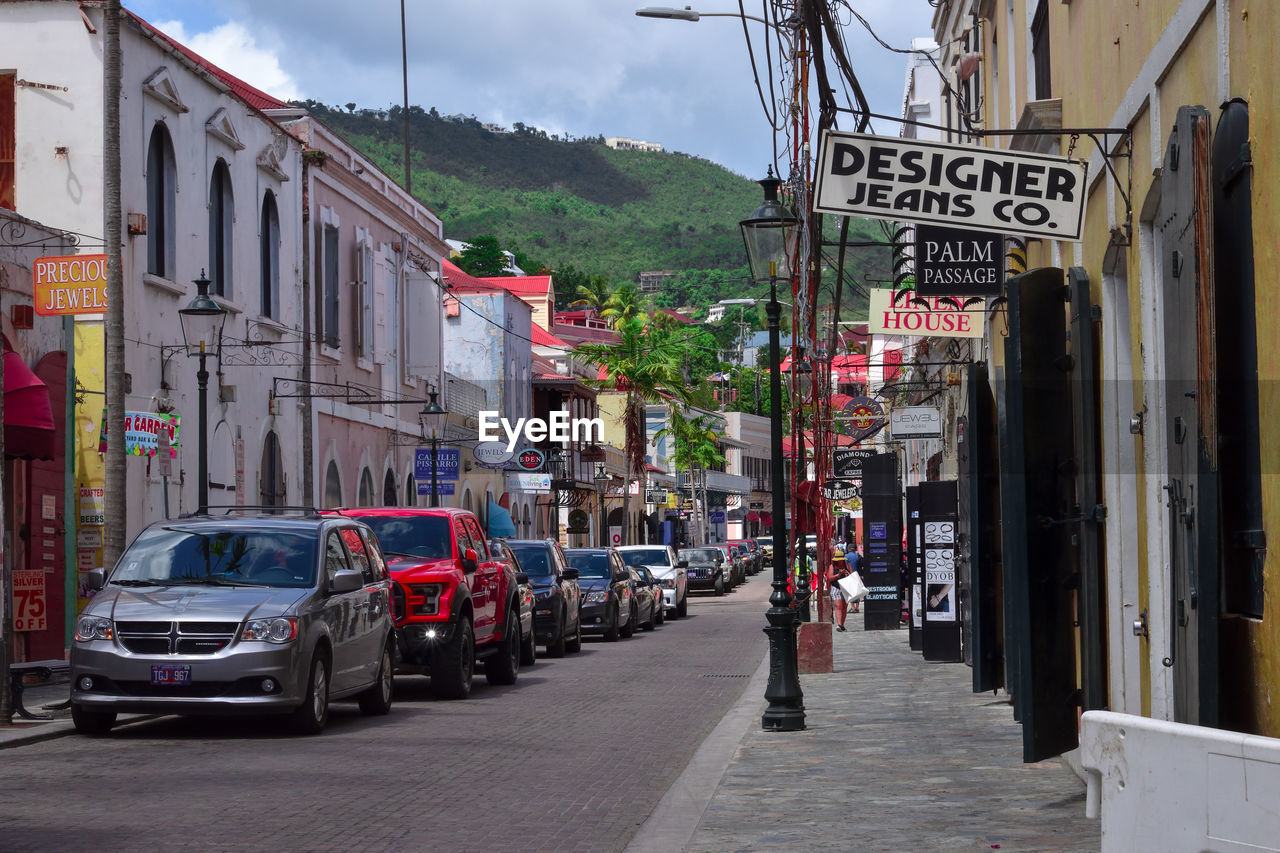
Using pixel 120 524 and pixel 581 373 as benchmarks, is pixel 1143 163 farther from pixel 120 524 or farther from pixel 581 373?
pixel 581 373

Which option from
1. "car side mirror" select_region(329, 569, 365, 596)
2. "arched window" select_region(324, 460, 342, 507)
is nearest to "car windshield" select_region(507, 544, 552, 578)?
"arched window" select_region(324, 460, 342, 507)

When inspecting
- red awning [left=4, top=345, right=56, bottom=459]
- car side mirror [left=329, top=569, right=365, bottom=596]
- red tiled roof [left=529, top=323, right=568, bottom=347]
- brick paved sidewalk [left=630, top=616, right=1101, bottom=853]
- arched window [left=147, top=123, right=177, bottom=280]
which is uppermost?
red tiled roof [left=529, top=323, right=568, bottom=347]

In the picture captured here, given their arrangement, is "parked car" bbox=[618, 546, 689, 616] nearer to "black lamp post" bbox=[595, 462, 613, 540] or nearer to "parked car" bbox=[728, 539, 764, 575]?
"black lamp post" bbox=[595, 462, 613, 540]

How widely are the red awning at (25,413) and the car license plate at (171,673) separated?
21.7 ft

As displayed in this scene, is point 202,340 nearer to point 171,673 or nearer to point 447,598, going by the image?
point 447,598

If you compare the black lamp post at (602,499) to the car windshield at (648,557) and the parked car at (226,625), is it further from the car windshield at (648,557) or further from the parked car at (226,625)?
the parked car at (226,625)

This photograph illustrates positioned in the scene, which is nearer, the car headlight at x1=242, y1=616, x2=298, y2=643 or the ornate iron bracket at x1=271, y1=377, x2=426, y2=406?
the car headlight at x1=242, y1=616, x2=298, y2=643

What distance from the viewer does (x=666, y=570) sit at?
138 feet

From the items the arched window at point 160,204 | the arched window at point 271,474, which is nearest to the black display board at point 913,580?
the arched window at point 271,474

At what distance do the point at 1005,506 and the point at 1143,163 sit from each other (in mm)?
2295

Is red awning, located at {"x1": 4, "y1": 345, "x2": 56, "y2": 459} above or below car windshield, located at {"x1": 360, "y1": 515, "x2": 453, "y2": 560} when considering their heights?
above

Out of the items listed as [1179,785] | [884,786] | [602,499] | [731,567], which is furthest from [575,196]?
[1179,785]

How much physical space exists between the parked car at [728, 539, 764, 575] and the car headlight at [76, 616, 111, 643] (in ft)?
204

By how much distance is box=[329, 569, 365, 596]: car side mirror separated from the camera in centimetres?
1456
